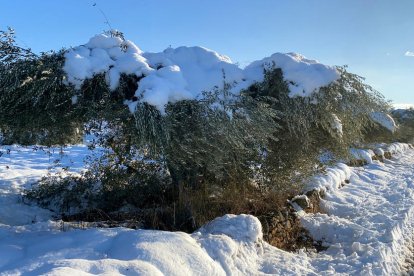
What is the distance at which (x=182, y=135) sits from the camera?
5.30 metres

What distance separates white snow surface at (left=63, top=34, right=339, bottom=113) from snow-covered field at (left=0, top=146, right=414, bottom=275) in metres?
1.64

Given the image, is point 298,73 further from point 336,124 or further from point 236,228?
point 236,228

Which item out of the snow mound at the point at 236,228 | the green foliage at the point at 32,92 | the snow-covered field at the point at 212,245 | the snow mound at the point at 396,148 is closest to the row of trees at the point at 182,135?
the green foliage at the point at 32,92

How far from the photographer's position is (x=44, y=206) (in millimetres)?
7664

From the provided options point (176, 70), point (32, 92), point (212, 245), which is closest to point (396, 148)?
point (176, 70)

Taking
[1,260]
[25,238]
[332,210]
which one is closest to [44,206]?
[25,238]

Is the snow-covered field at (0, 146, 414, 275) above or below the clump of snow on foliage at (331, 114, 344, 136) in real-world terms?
below

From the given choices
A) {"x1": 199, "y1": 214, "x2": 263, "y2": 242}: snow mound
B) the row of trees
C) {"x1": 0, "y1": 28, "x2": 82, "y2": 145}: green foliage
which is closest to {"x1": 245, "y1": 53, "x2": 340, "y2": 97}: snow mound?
the row of trees

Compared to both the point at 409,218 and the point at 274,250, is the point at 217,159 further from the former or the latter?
the point at 409,218

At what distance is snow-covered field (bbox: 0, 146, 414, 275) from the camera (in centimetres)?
403

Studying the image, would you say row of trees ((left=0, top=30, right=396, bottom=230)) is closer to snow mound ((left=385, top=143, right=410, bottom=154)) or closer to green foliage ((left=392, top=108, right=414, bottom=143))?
snow mound ((left=385, top=143, right=410, bottom=154))

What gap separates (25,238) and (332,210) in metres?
5.89

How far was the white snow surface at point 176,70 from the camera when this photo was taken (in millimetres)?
5168

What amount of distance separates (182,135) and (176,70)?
0.93 meters
